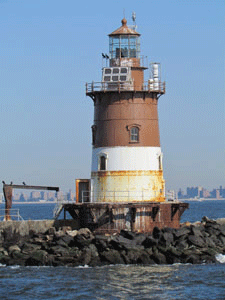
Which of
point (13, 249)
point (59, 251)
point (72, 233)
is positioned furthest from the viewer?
point (72, 233)

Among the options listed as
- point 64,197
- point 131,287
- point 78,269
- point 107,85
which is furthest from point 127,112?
point 131,287

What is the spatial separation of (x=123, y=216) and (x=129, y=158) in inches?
109

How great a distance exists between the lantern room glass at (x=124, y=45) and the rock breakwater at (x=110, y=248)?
8.74 metres

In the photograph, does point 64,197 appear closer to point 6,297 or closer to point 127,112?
point 127,112

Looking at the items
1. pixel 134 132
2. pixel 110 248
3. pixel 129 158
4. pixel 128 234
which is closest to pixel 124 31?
pixel 134 132

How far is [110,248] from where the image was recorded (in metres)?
33.0

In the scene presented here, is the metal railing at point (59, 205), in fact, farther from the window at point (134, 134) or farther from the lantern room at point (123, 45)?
the lantern room at point (123, 45)

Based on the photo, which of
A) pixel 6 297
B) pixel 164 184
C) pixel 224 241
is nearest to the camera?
pixel 6 297

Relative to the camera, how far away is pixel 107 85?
1486 inches

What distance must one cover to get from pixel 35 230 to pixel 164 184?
6481 mm

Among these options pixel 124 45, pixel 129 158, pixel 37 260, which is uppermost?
pixel 124 45

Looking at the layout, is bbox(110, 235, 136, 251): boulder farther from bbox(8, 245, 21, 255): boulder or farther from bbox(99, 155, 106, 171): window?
bbox(99, 155, 106, 171): window

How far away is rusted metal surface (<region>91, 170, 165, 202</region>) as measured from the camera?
37000 millimetres

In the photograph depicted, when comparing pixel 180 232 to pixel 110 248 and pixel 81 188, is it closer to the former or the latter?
pixel 110 248
